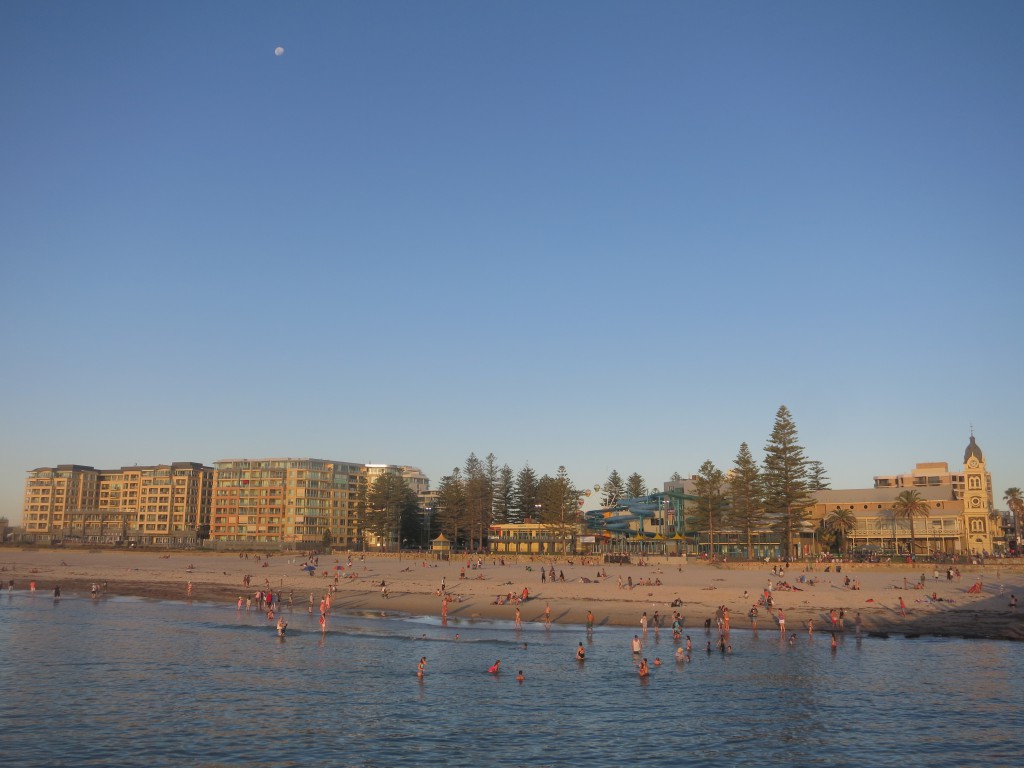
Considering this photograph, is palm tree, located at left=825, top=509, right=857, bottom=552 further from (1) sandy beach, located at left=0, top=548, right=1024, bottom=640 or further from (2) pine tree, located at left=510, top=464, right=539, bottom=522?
(2) pine tree, located at left=510, top=464, right=539, bottom=522

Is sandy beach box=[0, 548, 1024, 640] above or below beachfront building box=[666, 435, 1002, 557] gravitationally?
below

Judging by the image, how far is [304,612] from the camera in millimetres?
53625

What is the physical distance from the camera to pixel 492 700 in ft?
94.5

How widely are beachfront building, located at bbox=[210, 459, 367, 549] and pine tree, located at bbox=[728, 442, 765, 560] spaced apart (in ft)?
268

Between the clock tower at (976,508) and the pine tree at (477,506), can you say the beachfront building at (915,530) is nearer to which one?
the clock tower at (976,508)

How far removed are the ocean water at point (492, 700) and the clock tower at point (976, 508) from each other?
6307 cm

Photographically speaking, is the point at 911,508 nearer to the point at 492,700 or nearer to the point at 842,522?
the point at 842,522

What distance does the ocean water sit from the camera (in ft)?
75.4

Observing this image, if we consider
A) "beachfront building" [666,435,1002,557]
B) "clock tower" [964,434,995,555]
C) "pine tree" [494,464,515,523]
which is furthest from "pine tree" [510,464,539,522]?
"clock tower" [964,434,995,555]

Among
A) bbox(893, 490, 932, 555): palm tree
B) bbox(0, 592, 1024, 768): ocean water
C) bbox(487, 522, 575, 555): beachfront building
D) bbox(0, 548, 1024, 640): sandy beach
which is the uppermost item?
bbox(893, 490, 932, 555): palm tree

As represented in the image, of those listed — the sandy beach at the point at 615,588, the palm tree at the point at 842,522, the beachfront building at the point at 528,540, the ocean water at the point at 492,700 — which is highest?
the palm tree at the point at 842,522

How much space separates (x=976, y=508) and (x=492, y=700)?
89179 millimetres

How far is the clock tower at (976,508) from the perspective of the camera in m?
95.6

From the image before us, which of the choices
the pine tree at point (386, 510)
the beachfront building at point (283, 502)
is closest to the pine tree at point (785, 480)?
the pine tree at point (386, 510)
